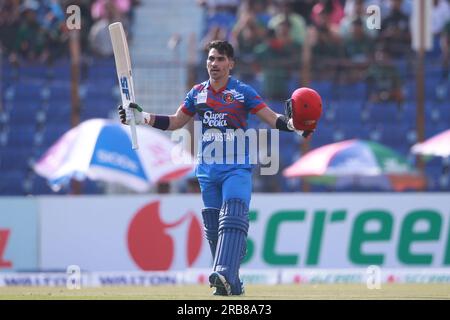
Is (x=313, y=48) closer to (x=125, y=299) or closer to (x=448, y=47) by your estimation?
(x=448, y=47)

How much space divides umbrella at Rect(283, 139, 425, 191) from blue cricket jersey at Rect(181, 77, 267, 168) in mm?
7924

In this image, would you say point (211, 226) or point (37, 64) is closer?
point (211, 226)

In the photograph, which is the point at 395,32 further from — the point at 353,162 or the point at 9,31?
the point at 9,31

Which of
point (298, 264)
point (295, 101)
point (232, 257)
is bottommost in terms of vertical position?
point (298, 264)

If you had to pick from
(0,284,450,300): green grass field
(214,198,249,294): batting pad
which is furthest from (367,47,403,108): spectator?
(214,198,249,294): batting pad

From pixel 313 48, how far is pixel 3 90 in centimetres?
553

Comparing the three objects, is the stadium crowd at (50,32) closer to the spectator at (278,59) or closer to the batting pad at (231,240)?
the spectator at (278,59)

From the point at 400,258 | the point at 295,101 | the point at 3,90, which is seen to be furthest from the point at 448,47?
the point at 295,101

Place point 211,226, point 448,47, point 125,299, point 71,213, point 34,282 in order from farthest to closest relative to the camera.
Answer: point 448,47 → point 71,213 → point 34,282 → point 211,226 → point 125,299

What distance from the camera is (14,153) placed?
2295cm

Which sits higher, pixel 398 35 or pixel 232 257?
pixel 398 35

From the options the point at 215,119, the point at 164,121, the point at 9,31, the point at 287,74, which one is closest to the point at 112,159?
the point at 287,74

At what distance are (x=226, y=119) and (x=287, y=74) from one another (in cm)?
960

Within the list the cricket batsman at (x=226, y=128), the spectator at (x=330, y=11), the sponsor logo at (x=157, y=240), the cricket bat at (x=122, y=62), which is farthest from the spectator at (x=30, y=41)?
the cricket batsman at (x=226, y=128)
